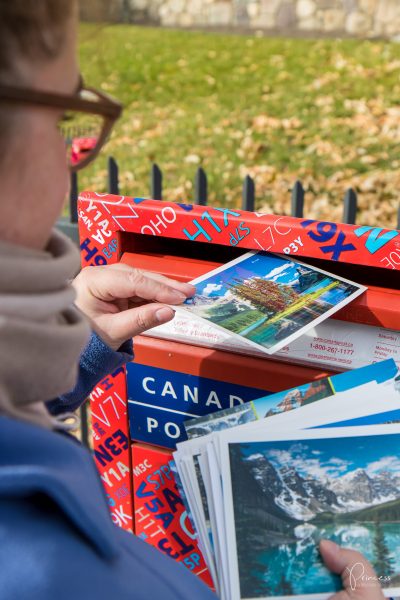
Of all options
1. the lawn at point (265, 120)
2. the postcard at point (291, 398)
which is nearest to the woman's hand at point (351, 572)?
the postcard at point (291, 398)

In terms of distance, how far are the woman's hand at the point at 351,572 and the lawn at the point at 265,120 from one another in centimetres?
382

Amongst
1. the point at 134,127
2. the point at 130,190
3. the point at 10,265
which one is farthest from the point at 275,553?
the point at 134,127

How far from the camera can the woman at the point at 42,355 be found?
2.64 ft

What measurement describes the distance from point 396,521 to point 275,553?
238mm

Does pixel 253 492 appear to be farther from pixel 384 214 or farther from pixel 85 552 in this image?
pixel 384 214

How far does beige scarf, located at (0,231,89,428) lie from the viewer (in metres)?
0.85

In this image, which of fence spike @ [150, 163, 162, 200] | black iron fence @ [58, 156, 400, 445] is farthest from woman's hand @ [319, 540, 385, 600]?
fence spike @ [150, 163, 162, 200]

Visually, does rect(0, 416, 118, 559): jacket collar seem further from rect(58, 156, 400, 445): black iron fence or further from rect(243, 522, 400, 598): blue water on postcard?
rect(58, 156, 400, 445): black iron fence

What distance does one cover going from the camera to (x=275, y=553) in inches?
57.1

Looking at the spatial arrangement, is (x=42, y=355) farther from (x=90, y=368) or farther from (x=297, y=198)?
(x=297, y=198)

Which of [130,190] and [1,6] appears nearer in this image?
[1,6]

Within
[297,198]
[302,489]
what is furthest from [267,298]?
[297,198]

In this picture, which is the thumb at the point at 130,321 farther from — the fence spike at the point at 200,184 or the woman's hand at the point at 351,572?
the fence spike at the point at 200,184

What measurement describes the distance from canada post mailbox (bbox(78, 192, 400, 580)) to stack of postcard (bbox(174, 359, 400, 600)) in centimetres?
14
